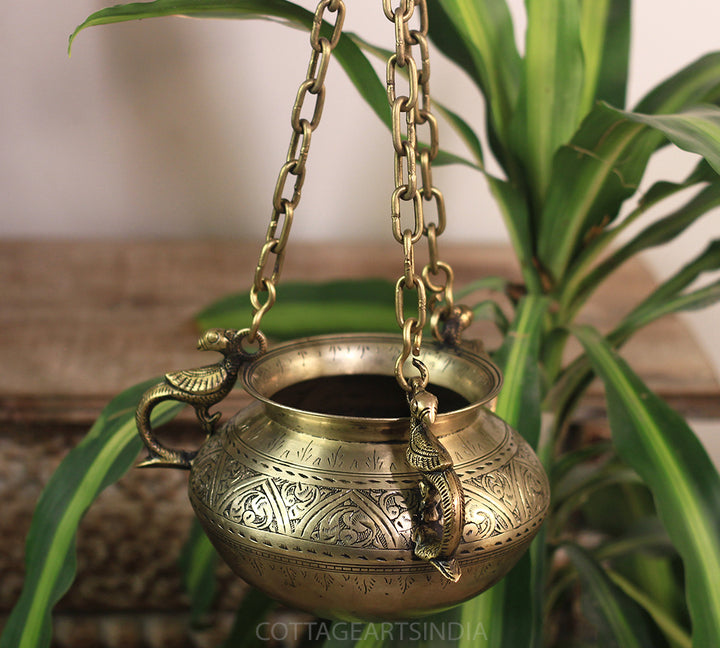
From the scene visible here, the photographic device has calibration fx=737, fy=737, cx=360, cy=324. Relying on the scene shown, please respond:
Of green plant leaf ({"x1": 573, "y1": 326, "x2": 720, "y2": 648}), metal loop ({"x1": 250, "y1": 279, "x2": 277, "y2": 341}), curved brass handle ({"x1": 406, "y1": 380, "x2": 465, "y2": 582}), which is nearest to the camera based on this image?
curved brass handle ({"x1": 406, "y1": 380, "x2": 465, "y2": 582})

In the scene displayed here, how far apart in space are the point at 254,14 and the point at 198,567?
83 centimetres

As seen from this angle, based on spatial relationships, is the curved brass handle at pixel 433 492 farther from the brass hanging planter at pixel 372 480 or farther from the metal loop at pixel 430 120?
the metal loop at pixel 430 120

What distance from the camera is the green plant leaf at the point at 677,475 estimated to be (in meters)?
0.72

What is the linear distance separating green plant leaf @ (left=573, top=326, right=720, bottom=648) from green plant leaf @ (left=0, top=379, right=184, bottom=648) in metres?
0.56

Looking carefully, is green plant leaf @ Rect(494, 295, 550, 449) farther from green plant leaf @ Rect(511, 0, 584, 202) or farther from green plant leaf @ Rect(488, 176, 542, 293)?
green plant leaf @ Rect(511, 0, 584, 202)

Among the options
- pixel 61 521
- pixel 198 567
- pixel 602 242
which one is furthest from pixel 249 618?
pixel 602 242

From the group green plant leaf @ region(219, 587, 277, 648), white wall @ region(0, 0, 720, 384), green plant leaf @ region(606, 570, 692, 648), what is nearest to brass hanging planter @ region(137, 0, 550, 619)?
green plant leaf @ region(219, 587, 277, 648)

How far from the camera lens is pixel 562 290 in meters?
1.03

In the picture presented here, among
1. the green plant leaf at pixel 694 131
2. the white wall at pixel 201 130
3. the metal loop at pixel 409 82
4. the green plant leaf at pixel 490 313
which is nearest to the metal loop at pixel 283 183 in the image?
the metal loop at pixel 409 82

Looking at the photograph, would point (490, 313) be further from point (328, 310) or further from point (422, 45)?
point (422, 45)

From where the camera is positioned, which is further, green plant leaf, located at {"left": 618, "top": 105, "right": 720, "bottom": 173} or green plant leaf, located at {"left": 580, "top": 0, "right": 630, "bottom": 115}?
green plant leaf, located at {"left": 580, "top": 0, "right": 630, "bottom": 115}

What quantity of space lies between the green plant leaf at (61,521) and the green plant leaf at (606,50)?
735mm

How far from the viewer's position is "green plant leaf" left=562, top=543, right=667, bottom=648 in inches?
38.4

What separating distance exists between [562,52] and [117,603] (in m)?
1.26
